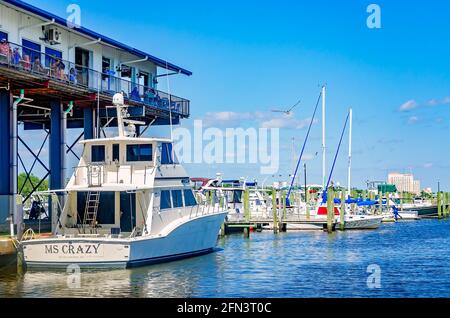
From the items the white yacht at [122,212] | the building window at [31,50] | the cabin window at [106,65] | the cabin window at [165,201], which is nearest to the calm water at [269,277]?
the white yacht at [122,212]

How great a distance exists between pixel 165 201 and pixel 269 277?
5969 mm

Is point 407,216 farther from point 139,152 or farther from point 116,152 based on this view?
point 116,152

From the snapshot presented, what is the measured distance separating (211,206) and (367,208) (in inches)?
1743

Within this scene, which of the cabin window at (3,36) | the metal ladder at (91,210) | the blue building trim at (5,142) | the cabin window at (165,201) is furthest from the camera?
the cabin window at (3,36)

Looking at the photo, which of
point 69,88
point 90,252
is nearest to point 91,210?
point 90,252

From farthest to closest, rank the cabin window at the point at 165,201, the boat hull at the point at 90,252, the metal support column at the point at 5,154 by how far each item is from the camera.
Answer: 1. the metal support column at the point at 5,154
2. the cabin window at the point at 165,201
3. the boat hull at the point at 90,252

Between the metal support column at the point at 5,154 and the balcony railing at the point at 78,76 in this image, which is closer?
the balcony railing at the point at 78,76

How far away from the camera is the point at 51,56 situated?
33.8 metres

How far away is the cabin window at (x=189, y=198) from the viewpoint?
3034 cm

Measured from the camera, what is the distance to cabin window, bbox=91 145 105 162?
28.9 m

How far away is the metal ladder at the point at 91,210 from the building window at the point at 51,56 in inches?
359

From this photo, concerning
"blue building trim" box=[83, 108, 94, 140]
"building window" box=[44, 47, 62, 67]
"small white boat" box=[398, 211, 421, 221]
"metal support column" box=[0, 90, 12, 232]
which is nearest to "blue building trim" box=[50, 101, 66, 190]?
"blue building trim" box=[83, 108, 94, 140]

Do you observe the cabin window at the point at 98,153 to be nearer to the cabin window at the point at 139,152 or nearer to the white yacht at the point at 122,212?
the white yacht at the point at 122,212
